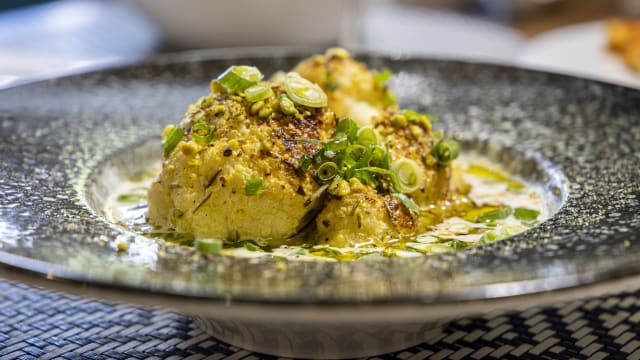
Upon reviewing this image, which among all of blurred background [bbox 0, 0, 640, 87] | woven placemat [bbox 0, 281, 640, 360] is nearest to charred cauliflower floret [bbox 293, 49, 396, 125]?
woven placemat [bbox 0, 281, 640, 360]

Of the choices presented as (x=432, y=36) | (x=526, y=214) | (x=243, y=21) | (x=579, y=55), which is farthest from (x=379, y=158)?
(x=432, y=36)

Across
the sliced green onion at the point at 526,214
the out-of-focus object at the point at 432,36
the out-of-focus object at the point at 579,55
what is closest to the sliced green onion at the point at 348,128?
the sliced green onion at the point at 526,214

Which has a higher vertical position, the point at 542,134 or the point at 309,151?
the point at 542,134

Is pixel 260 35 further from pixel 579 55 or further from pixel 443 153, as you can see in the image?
pixel 443 153

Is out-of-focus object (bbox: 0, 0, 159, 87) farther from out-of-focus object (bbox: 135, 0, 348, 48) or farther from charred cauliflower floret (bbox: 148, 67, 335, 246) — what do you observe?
charred cauliflower floret (bbox: 148, 67, 335, 246)

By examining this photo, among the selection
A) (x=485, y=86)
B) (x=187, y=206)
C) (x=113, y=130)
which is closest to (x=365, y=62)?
(x=485, y=86)

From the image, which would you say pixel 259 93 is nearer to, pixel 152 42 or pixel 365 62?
pixel 365 62
